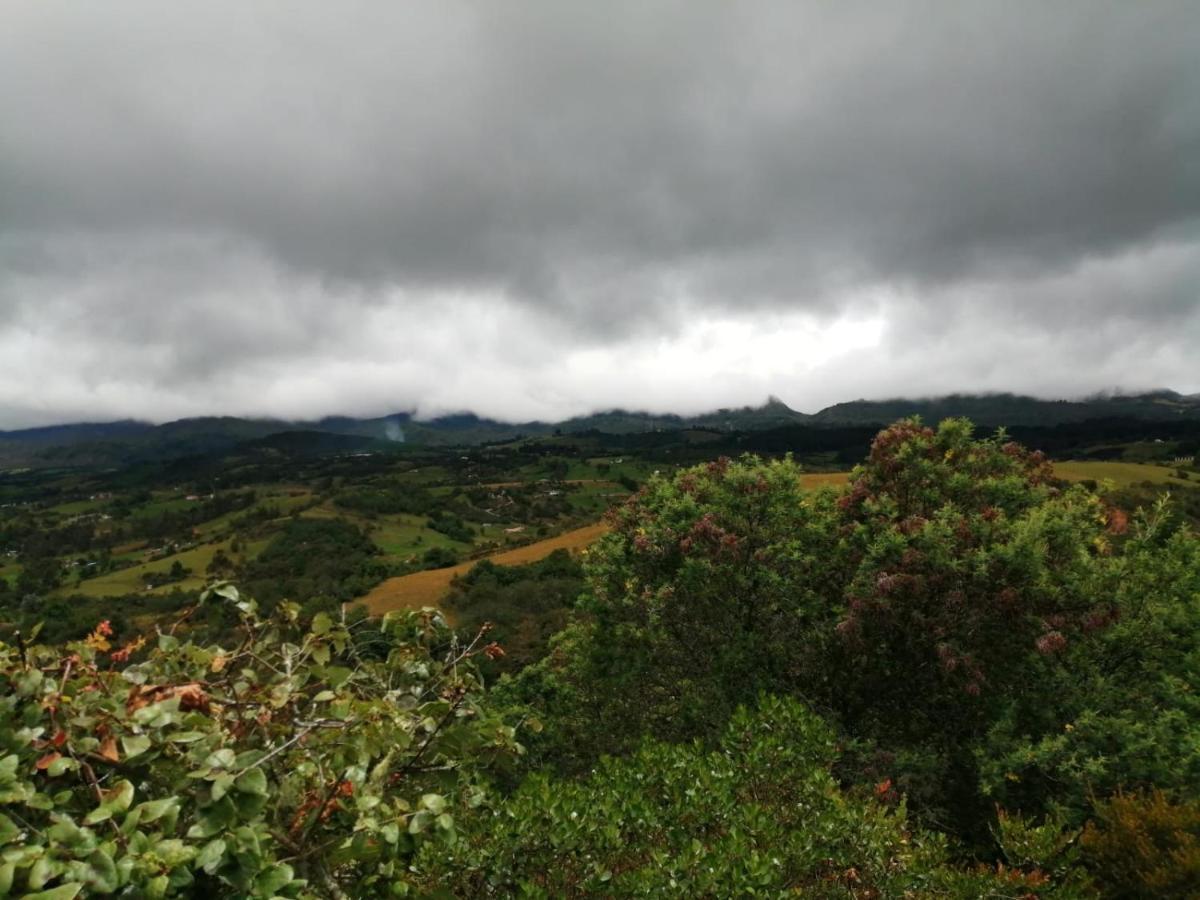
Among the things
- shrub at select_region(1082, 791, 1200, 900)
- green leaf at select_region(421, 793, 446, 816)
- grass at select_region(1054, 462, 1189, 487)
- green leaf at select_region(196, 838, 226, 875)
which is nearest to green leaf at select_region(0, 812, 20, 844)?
green leaf at select_region(196, 838, 226, 875)

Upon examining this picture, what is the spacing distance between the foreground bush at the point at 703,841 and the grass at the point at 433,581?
7473cm

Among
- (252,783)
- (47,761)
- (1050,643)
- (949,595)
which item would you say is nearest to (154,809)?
(252,783)

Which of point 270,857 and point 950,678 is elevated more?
point 270,857

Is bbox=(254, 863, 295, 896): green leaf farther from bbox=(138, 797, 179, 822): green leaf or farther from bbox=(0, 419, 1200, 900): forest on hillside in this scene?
bbox=(138, 797, 179, 822): green leaf

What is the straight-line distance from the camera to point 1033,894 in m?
6.33

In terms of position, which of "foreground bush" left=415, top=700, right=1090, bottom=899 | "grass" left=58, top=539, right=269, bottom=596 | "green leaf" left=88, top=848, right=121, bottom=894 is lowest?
"grass" left=58, top=539, right=269, bottom=596

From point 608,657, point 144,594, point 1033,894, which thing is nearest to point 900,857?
point 1033,894

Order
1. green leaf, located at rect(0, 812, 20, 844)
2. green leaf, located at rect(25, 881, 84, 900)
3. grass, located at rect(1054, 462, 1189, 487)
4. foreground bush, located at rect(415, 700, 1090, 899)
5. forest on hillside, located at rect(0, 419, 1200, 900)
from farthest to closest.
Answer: grass, located at rect(1054, 462, 1189, 487) < foreground bush, located at rect(415, 700, 1090, 899) < forest on hillside, located at rect(0, 419, 1200, 900) < green leaf, located at rect(0, 812, 20, 844) < green leaf, located at rect(25, 881, 84, 900)

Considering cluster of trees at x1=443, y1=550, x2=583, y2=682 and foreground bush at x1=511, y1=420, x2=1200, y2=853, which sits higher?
foreground bush at x1=511, y1=420, x2=1200, y2=853

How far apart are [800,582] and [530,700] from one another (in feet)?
52.4

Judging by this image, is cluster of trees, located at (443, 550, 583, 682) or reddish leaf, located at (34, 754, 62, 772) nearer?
reddish leaf, located at (34, 754, 62, 772)

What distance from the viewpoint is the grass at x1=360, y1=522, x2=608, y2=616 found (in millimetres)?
84812

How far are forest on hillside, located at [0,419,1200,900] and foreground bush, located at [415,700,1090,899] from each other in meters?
0.03

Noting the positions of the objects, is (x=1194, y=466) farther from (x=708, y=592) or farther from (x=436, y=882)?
(x=436, y=882)
